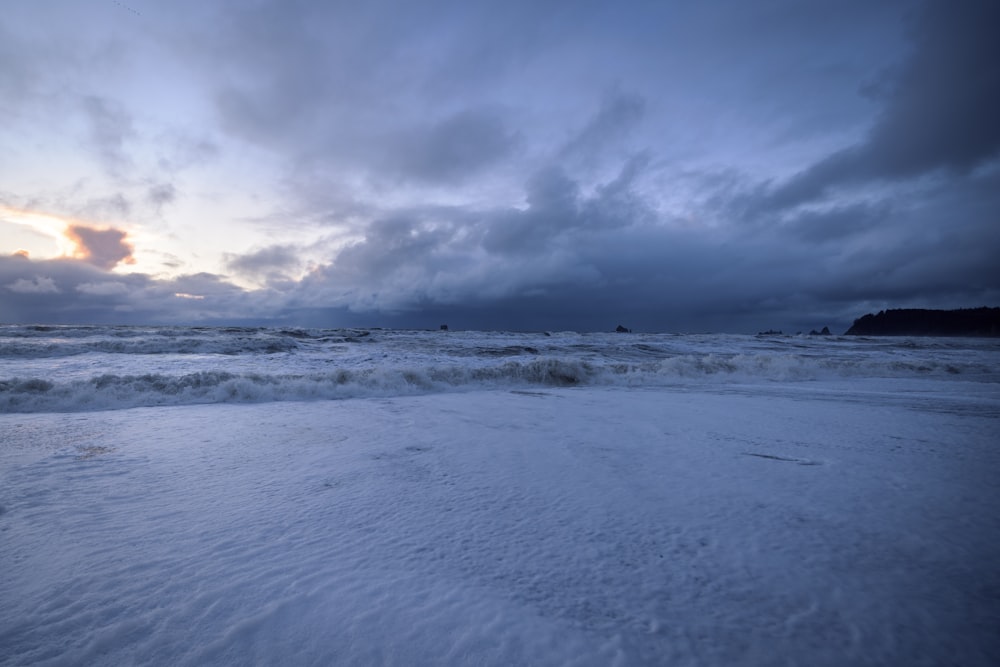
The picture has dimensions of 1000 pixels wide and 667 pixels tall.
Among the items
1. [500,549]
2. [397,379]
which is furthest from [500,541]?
[397,379]

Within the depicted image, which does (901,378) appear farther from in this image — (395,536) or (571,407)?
(395,536)

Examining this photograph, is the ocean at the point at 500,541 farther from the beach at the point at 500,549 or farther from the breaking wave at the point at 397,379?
the breaking wave at the point at 397,379

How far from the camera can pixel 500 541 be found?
2504 millimetres

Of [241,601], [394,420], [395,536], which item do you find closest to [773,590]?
[395,536]

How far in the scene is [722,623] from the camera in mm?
1771

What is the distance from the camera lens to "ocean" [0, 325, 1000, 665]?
1.68m

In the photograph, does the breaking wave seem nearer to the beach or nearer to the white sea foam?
the white sea foam

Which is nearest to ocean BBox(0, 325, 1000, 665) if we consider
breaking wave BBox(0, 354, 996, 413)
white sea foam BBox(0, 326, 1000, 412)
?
breaking wave BBox(0, 354, 996, 413)

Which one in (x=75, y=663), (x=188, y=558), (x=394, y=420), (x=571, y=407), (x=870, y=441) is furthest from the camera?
(x=571, y=407)

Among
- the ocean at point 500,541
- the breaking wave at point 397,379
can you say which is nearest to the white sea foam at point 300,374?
the breaking wave at point 397,379

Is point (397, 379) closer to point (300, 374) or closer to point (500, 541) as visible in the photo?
point (300, 374)

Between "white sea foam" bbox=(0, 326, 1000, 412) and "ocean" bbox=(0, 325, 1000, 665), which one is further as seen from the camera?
"white sea foam" bbox=(0, 326, 1000, 412)

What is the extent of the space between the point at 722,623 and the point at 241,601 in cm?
207

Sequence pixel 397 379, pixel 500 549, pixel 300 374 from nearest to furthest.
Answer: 1. pixel 500 549
2. pixel 397 379
3. pixel 300 374
